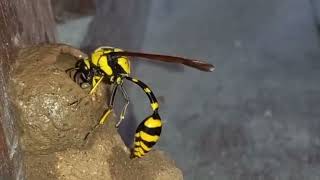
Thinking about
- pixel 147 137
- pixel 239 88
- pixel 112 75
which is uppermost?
pixel 112 75

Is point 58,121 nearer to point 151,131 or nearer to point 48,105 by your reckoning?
point 48,105

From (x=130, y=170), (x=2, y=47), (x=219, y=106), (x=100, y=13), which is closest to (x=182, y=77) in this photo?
(x=219, y=106)

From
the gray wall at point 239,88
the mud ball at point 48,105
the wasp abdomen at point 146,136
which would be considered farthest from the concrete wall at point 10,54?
the gray wall at point 239,88

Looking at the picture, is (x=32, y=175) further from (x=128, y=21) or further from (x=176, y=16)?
(x=176, y=16)

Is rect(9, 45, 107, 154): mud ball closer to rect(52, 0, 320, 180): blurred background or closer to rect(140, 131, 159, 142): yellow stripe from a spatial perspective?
rect(140, 131, 159, 142): yellow stripe

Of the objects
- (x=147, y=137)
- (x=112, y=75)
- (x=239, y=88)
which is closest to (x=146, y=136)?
(x=147, y=137)
